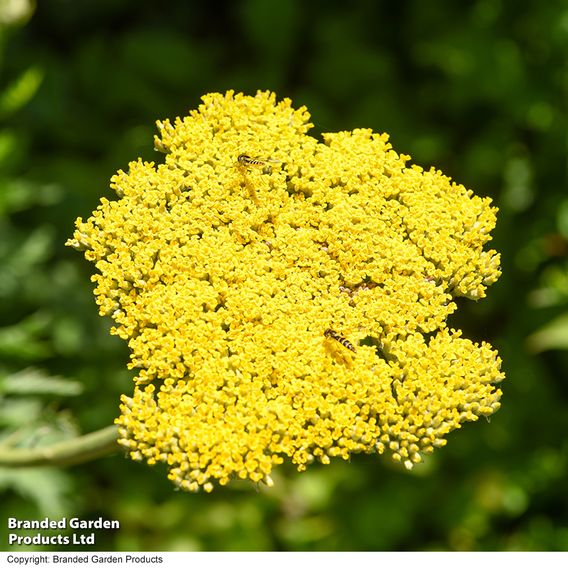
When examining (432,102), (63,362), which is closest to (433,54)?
(432,102)

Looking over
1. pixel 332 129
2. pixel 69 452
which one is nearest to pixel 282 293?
pixel 69 452

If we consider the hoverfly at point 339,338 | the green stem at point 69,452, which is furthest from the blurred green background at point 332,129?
the hoverfly at point 339,338

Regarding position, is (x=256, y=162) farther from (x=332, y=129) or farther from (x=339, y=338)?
(x=332, y=129)

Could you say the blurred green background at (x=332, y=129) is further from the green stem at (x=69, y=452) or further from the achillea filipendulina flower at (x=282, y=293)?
the achillea filipendulina flower at (x=282, y=293)

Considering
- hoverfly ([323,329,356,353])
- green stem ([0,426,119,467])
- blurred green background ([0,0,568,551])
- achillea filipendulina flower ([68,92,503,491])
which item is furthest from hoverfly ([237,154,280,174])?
blurred green background ([0,0,568,551])

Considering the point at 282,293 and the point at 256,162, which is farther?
the point at 256,162

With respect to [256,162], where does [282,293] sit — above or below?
below
